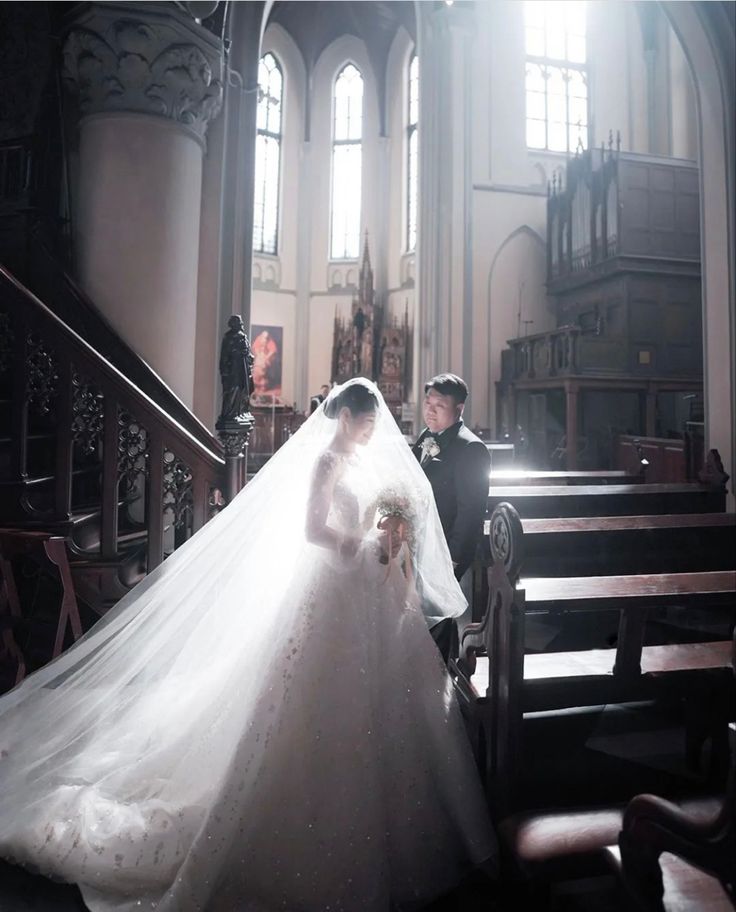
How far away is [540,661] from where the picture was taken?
7.59 ft

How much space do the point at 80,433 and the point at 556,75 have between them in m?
14.1

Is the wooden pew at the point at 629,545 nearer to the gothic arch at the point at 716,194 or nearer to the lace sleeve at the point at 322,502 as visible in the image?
the lace sleeve at the point at 322,502

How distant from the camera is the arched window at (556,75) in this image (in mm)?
13453

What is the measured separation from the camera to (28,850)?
1828mm

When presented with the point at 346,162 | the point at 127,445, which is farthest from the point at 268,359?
the point at 127,445

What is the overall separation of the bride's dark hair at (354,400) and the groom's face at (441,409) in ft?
2.88

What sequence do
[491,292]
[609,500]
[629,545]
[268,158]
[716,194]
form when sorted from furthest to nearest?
1. [268,158]
2. [491,292]
3. [716,194]
4. [609,500]
5. [629,545]

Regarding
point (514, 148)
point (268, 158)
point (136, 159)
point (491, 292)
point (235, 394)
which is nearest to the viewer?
point (235, 394)

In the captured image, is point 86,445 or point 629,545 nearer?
point 86,445

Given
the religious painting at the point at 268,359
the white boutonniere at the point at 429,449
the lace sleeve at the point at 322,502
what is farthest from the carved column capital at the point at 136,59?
the religious painting at the point at 268,359

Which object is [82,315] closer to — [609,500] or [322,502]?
[322,502]

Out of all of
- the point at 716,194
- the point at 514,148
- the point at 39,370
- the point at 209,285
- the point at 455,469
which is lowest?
the point at 455,469

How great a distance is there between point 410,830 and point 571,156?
14055 mm

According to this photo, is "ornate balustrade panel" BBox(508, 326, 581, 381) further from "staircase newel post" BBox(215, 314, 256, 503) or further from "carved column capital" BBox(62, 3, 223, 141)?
"staircase newel post" BBox(215, 314, 256, 503)
